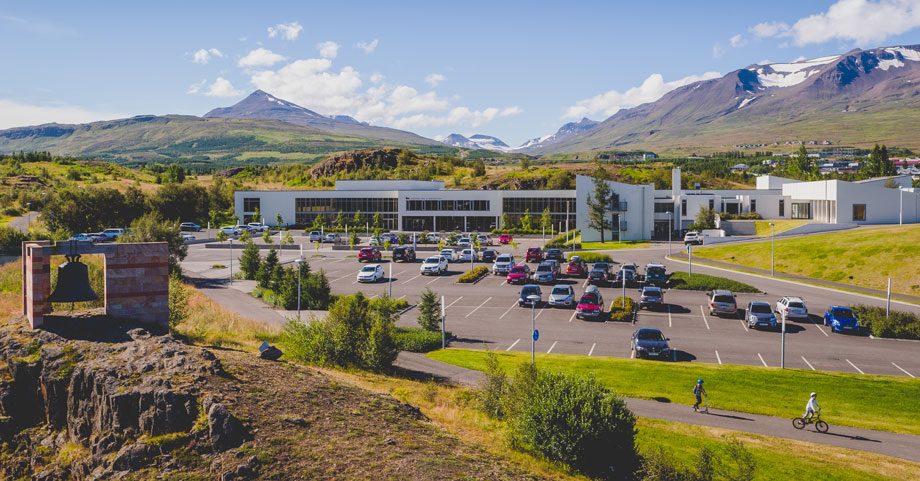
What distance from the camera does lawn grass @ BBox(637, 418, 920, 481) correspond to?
15805 millimetres

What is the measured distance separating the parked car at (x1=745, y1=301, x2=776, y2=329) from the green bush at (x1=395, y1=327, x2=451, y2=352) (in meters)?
17.3

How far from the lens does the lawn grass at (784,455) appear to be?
15.8 metres

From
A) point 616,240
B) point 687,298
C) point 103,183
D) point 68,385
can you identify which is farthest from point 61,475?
point 103,183

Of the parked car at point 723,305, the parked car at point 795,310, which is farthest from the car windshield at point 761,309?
the parked car at point 723,305

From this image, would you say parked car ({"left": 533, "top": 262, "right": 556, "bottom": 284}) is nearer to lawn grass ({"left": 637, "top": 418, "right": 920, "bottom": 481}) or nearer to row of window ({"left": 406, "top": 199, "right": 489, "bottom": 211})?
lawn grass ({"left": 637, "top": 418, "right": 920, "bottom": 481})

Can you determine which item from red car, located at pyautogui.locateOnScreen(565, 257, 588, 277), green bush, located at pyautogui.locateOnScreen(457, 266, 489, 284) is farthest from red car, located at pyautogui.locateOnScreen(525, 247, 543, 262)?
red car, located at pyautogui.locateOnScreen(565, 257, 588, 277)

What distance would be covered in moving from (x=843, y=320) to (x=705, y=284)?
1261 centimetres

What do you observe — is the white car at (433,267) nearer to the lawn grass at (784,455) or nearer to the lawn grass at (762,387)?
the lawn grass at (762,387)

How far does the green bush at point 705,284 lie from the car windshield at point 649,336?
18.3 metres

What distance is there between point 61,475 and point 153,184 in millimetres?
137272

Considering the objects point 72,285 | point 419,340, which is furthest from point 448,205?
point 72,285

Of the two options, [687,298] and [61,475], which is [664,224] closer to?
[687,298]

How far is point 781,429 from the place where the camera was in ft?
62.7

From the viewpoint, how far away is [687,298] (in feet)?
138
